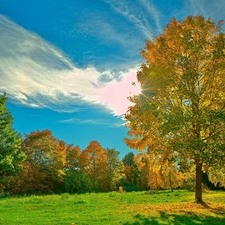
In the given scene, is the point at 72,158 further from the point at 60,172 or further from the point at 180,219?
the point at 180,219

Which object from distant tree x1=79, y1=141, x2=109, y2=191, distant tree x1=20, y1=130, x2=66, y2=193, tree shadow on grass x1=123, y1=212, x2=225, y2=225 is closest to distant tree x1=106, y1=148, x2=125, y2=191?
distant tree x1=79, y1=141, x2=109, y2=191

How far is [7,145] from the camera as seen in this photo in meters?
37.2

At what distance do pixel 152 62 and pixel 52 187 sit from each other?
37821 mm

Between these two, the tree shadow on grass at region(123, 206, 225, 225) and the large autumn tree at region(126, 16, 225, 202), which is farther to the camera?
the large autumn tree at region(126, 16, 225, 202)

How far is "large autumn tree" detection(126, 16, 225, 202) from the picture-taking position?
17172mm

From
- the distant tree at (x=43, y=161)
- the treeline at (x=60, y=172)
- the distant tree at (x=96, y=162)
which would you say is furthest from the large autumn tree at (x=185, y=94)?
the distant tree at (x=96, y=162)

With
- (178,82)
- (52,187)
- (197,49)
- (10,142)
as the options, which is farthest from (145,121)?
(52,187)

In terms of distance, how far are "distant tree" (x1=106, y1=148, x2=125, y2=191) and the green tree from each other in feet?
91.7

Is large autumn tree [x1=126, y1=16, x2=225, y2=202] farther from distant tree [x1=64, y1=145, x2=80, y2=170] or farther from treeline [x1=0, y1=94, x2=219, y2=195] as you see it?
distant tree [x1=64, y1=145, x2=80, y2=170]

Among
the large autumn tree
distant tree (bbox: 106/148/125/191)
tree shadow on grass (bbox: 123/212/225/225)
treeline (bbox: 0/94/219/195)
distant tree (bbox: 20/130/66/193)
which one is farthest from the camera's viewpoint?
distant tree (bbox: 106/148/125/191)

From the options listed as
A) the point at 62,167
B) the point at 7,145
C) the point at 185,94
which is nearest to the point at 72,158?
the point at 62,167

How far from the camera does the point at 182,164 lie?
19.0 meters

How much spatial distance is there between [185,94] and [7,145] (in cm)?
2815

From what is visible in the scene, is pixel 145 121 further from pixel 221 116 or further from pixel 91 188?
pixel 91 188
